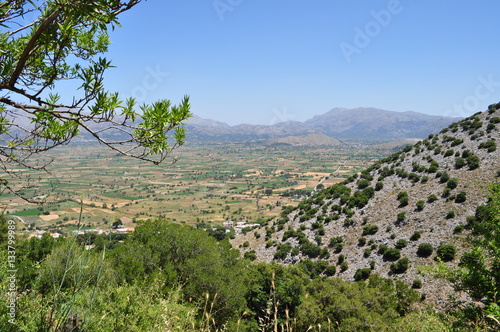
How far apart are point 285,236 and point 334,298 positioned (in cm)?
2364

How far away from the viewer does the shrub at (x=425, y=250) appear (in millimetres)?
28453

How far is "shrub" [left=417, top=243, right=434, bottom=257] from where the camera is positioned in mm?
28453

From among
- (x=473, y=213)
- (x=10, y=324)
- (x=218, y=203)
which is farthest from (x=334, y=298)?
(x=218, y=203)

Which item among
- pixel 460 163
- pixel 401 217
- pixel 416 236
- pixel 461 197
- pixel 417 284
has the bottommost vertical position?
pixel 417 284

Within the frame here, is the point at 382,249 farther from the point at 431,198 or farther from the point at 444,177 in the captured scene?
the point at 444,177

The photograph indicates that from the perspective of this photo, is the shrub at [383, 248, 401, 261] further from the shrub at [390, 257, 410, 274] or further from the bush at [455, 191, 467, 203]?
the bush at [455, 191, 467, 203]

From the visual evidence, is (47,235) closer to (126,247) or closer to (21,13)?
(126,247)

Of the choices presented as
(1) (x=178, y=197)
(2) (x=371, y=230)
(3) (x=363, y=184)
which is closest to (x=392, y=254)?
(2) (x=371, y=230)

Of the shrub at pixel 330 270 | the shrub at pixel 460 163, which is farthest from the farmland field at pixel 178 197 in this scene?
the shrub at pixel 460 163

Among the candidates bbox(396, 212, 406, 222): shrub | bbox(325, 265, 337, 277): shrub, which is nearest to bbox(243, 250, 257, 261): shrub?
bbox(325, 265, 337, 277): shrub

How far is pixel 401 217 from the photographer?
3525cm

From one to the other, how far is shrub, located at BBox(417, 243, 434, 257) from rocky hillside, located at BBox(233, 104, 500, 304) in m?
0.09

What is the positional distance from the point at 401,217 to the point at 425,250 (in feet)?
23.2

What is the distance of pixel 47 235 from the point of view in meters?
19.3
